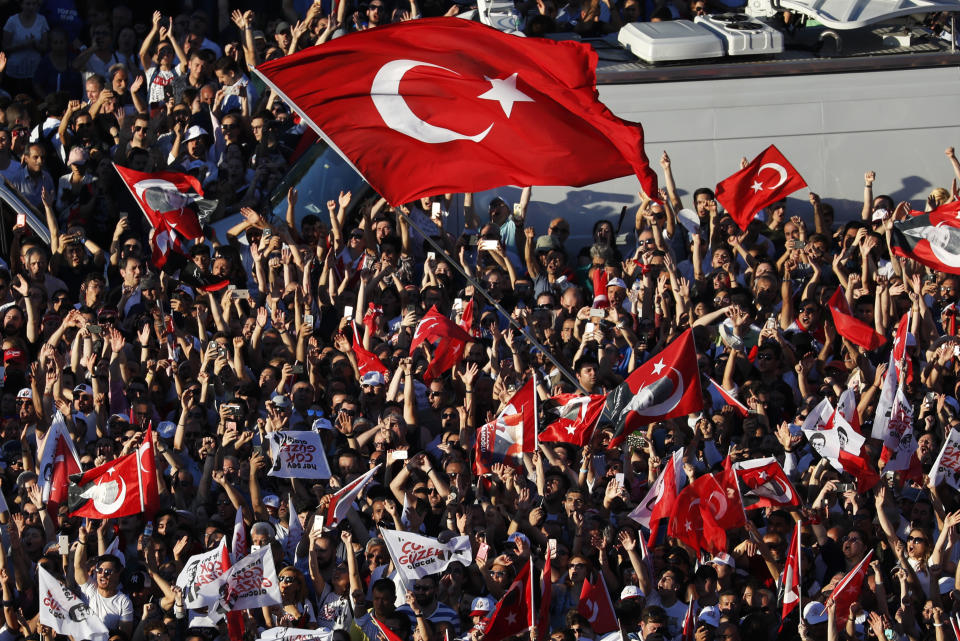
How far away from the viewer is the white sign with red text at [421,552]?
14.8m

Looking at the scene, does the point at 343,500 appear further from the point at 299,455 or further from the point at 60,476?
the point at 60,476

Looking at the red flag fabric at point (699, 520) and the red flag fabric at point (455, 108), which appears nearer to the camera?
the red flag fabric at point (455, 108)

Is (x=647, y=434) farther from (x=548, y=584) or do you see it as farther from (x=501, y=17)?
(x=501, y=17)

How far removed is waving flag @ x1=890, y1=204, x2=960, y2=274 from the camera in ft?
54.3

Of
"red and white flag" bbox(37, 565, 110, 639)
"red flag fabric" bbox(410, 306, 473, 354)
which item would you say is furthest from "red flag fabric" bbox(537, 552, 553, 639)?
"red and white flag" bbox(37, 565, 110, 639)

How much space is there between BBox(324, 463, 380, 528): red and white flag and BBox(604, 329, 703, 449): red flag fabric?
5.51 ft

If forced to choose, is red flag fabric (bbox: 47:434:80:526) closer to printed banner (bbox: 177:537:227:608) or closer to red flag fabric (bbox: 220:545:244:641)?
printed banner (bbox: 177:537:227:608)

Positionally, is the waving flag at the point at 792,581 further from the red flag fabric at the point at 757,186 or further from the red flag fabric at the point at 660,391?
the red flag fabric at the point at 757,186

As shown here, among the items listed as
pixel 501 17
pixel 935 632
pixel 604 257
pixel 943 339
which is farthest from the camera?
pixel 501 17

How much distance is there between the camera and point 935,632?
1430cm

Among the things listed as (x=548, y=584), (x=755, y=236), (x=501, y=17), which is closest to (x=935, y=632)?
(x=548, y=584)

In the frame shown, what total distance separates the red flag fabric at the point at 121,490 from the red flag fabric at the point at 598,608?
2977 millimetres

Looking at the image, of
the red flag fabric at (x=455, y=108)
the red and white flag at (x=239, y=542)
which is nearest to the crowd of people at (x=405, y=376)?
the red and white flag at (x=239, y=542)

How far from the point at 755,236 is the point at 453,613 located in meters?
4.67
